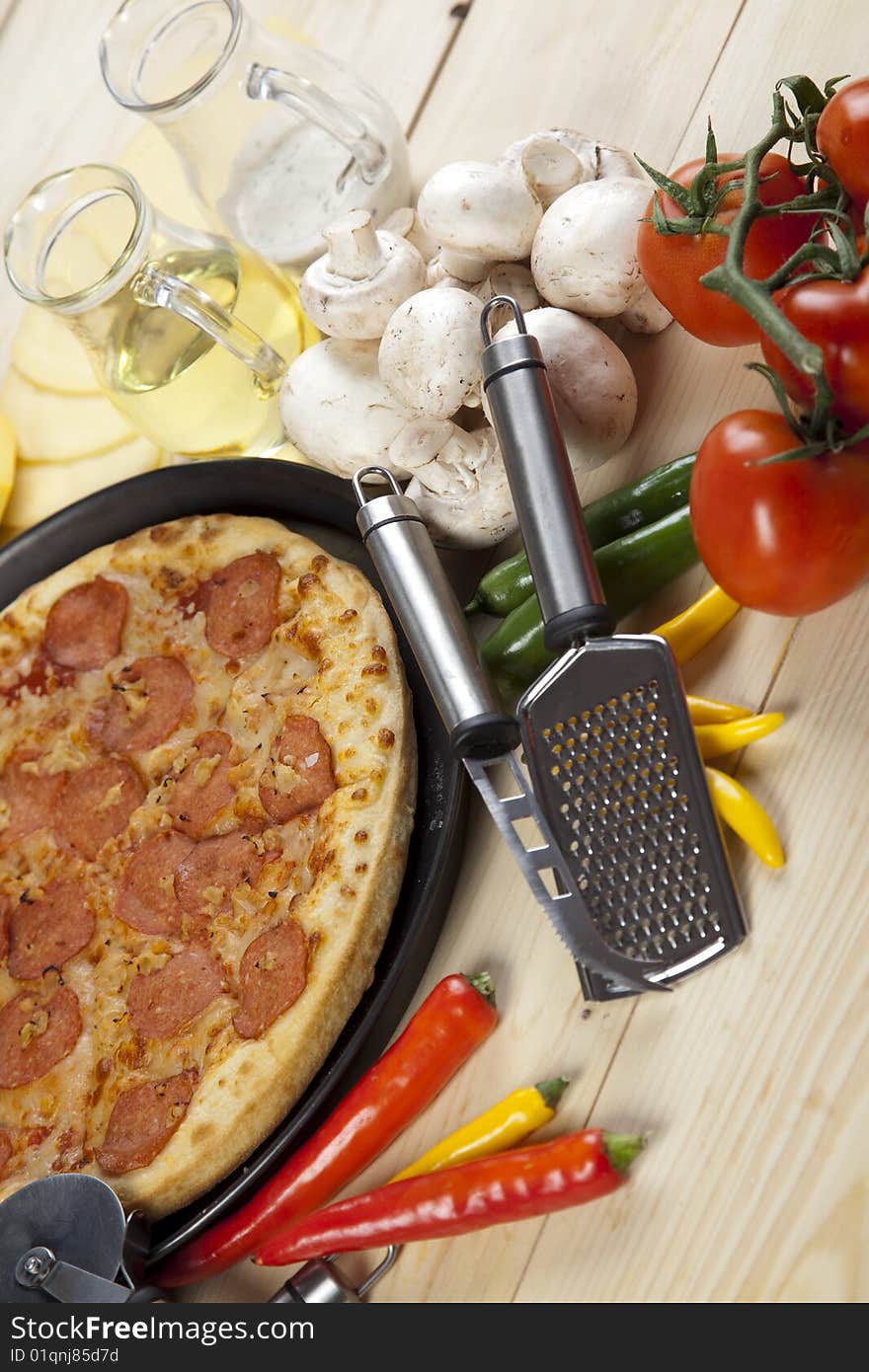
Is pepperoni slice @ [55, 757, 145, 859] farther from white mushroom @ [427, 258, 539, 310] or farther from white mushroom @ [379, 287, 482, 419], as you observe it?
white mushroom @ [427, 258, 539, 310]

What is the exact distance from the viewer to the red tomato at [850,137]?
132 centimetres

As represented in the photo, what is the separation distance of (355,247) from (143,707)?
A: 72 cm

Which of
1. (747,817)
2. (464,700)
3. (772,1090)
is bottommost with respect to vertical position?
(772,1090)

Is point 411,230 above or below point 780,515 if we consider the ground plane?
above

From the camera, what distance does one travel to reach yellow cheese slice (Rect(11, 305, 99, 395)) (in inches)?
88.7

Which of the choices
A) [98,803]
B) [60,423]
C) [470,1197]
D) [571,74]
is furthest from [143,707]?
[571,74]

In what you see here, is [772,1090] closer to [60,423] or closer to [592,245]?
[592,245]

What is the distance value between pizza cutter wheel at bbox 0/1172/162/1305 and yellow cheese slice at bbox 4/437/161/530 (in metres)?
1.13

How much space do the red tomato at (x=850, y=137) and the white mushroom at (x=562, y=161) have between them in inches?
15.2

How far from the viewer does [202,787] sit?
1.78 meters

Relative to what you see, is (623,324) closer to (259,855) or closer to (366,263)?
(366,263)

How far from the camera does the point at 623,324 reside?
5.78ft

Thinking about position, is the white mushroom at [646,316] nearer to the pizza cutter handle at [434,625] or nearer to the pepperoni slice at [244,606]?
the pizza cutter handle at [434,625]

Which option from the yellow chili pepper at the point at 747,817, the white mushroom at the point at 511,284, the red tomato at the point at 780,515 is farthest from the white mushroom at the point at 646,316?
the yellow chili pepper at the point at 747,817
